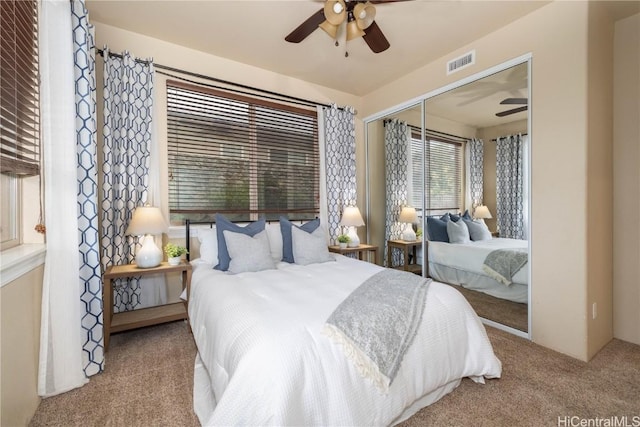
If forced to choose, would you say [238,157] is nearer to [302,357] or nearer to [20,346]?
[20,346]

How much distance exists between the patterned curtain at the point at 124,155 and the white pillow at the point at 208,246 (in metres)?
0.61

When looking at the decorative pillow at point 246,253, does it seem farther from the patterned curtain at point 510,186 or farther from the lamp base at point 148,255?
the patterned curtain at point 510,186

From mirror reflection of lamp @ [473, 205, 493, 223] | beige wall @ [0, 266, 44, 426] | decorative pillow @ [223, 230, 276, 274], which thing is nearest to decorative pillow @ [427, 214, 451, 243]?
mirror reflection of lamp @ [473, 205, 493, 223]

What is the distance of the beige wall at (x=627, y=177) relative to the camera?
2.37 metres

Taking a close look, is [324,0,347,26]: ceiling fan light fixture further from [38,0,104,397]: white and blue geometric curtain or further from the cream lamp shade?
the cream lamp shade

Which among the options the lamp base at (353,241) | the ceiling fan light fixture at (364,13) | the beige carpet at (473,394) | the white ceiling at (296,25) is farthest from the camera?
the lamp base at (353,241)

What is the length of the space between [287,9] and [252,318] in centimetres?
240

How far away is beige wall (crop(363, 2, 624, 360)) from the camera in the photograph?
7.00 feet

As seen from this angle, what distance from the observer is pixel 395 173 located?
3.78 m

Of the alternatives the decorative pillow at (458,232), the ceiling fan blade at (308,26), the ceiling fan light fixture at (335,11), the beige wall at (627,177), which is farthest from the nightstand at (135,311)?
the beige wall at (627,177)

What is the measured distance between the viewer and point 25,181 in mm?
1720

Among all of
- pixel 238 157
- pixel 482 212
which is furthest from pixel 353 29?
pixel 482 212

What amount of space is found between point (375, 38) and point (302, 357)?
2.23 m

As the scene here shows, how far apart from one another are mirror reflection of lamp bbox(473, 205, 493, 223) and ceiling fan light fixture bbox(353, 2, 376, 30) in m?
2.04
